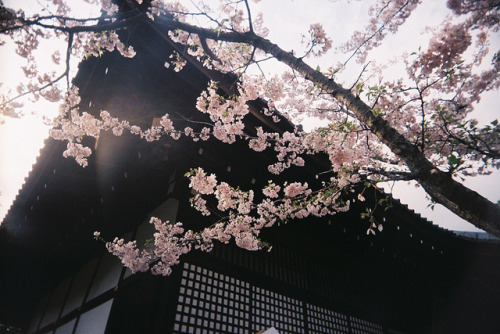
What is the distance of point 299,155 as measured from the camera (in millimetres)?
4430

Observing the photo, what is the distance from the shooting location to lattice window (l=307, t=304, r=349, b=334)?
5156 millimetres

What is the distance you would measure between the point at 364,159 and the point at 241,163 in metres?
1.92

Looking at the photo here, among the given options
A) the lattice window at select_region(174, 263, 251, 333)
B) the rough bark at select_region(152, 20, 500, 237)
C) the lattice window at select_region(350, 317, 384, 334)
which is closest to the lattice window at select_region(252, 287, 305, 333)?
the lattice window at select_region(174, 263, 251, 333)

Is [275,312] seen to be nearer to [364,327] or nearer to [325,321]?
[325,321]

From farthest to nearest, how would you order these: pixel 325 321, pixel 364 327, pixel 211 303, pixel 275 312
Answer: pixel 364 327 → pixel 325 321 → pixel 275 312 → pixel 211 303

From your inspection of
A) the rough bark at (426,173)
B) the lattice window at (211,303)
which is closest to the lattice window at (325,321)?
the lattice window at (211,303)

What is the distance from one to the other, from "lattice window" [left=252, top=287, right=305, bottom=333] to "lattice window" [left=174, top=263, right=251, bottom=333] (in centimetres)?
20

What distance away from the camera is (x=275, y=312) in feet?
15.5

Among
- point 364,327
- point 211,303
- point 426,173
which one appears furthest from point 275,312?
point 426,173

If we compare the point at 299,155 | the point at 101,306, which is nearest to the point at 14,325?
the point at 101,306

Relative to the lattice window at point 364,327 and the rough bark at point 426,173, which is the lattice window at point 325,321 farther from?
the rough bark at point 426,173

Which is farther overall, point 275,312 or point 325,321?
point 325,321

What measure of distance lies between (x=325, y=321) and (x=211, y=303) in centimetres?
252

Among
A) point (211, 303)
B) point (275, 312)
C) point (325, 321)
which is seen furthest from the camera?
point (325, 321)
